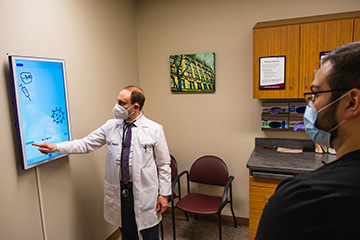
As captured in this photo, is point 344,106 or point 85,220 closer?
point 344,106

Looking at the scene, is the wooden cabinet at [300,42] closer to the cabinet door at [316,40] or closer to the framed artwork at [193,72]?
the cabinet door at [316,40]

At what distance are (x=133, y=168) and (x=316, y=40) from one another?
189 cm

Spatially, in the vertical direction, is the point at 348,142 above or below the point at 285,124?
above

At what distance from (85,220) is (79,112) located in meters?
1.02

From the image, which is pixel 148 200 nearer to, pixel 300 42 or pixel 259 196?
pixel 259 196

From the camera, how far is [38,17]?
1875 millimetres

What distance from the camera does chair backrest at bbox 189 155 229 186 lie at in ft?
9.03

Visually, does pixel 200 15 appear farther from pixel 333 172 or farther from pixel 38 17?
pixel 333 172

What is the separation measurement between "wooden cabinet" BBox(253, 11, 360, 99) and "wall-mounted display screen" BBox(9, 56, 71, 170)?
5.71 feet

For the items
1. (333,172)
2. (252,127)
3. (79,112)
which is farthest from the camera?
(252,127)

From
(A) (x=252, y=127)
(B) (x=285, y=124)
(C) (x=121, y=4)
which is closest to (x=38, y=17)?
(C) (x=121, y=4)

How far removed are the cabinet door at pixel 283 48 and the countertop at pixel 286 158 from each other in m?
0.59

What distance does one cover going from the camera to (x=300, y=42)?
88.8 inches

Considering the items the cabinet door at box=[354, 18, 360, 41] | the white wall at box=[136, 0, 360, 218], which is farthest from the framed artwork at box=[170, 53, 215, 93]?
the cabinet door at box=[354, 18, 360, 41]
